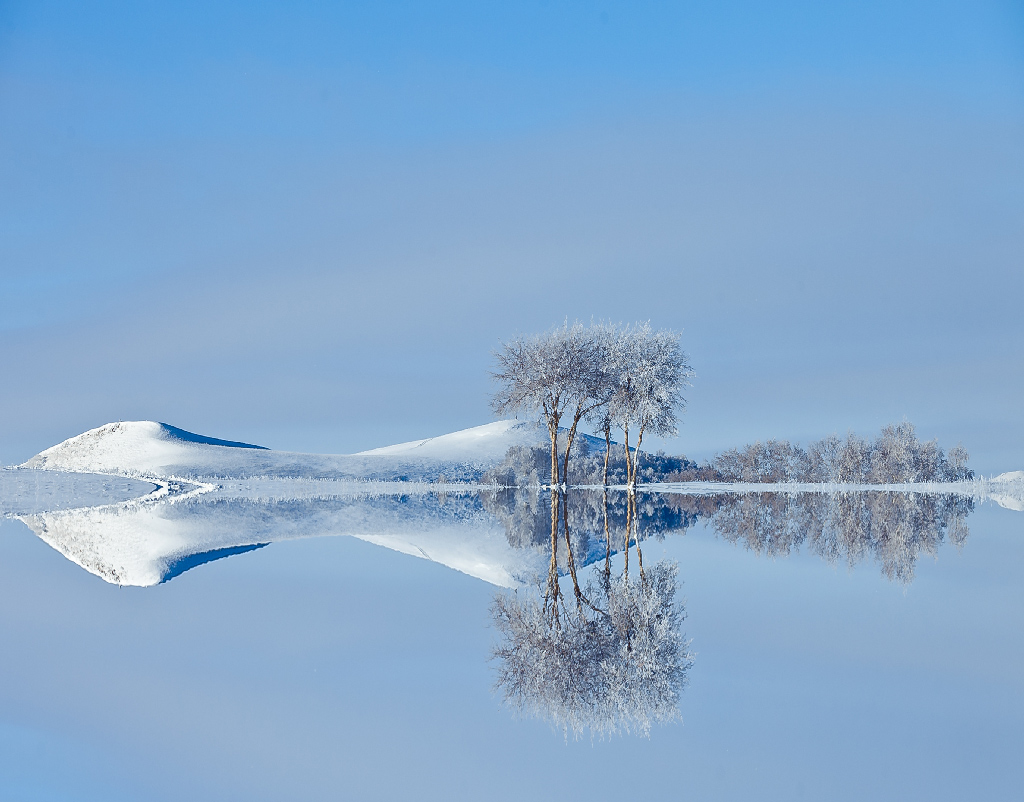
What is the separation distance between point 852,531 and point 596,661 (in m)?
11.8

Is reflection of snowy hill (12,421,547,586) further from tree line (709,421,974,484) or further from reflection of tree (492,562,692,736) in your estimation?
tree line (709,421,974,484)

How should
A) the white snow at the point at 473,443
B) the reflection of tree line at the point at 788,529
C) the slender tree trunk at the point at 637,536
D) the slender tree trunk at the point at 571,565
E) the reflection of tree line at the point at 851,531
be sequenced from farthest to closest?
the white snow at the point at 473,443 < the reflection of tree line at the point at 788,529 < the reflection of tree line at the point at 851,531 < the slender tree trunk at the point at 637,536 < the slender tree trunk at the point at 571,565

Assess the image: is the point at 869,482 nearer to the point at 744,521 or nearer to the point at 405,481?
the point at 405,481

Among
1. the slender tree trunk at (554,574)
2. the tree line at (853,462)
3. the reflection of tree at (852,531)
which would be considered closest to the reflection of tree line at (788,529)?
the reflection of tree at (852,531)

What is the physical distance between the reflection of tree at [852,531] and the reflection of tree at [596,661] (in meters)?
4.31

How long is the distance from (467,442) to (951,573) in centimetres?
6488

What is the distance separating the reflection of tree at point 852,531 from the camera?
1172cm

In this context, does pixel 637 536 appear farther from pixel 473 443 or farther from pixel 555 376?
pixel 473 443

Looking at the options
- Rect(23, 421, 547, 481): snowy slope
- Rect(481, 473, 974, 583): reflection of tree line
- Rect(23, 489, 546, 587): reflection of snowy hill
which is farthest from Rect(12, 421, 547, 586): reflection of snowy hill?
Rect(23, 421, 547, 481): snowy slope

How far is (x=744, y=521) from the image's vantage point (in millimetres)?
18391

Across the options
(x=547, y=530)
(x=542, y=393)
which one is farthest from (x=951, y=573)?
(x=542, y=393)

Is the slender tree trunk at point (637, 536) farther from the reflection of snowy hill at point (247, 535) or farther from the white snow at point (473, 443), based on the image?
the white snow at point (473, 443)

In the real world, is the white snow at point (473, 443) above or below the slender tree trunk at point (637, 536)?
above

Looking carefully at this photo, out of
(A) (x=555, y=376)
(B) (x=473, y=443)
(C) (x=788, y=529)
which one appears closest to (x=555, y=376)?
(A) (x=555, y=376)
